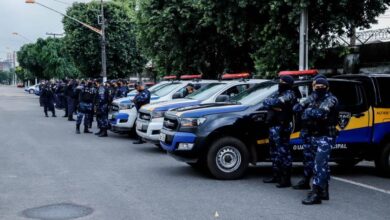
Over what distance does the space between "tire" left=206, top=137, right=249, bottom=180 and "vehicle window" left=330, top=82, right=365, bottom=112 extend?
6.03 ft

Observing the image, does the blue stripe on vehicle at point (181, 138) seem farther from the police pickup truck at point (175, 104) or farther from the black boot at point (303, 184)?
the police pickup truck at point (175, 104)

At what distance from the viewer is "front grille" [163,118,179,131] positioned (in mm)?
9109

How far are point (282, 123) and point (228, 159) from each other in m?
1.22

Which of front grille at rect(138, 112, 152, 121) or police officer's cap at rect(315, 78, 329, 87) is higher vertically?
police officer's cap at rect(315, 78, 329, 87)

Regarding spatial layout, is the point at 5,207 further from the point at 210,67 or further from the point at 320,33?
the point at 210,67

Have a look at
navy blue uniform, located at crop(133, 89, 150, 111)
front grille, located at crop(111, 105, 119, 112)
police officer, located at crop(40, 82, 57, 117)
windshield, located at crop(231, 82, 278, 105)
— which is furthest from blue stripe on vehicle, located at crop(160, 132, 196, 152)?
police officer, located at crop(40, 82, 57, 117)

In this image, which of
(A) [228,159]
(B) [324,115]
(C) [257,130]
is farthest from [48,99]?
(B) [324,115]

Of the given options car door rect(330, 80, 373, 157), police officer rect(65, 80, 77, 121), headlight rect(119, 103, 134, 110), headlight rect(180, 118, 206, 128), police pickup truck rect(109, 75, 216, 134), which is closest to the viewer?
headlight rect(180, 118, 206, 128)

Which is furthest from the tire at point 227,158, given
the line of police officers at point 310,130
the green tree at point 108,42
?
the green tree at point 108,42

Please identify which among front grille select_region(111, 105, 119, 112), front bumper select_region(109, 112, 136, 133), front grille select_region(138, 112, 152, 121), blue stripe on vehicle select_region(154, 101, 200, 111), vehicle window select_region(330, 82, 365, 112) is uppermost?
vehicle window select_region(330, 82, 365, 112)

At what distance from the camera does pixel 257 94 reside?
9.15 metres

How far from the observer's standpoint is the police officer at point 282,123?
7.92m

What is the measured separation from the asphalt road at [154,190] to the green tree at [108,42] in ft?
99.5

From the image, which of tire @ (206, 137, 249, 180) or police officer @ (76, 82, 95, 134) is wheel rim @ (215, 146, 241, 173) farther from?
police officer @ (76, 82, 95, 134)
